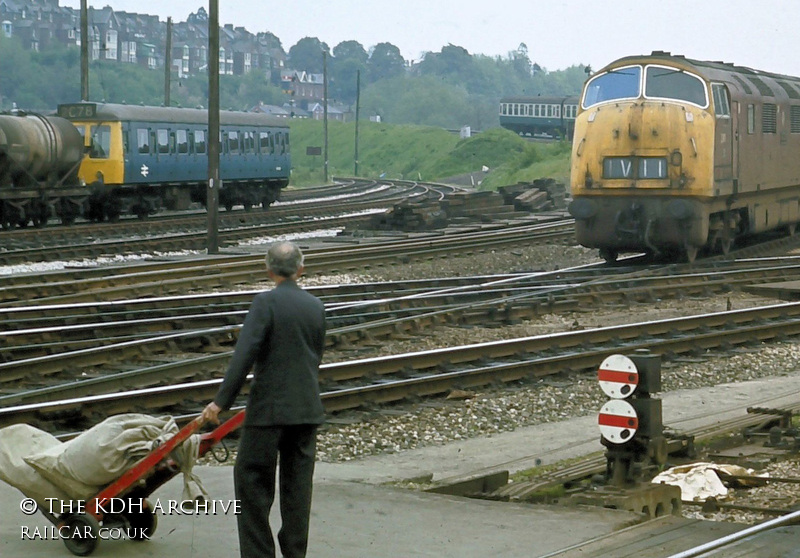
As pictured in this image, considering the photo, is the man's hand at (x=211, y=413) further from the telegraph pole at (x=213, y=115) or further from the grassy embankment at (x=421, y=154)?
the grassy embankment at (x=421, y=154)

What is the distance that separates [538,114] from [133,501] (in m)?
85.3

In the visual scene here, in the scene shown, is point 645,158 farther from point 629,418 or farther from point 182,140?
point 182,140

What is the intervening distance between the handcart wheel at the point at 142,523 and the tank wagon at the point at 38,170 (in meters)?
22.5

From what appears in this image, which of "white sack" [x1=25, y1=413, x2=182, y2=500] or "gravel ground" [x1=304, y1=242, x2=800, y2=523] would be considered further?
"gravel ground" [x1=304, y1=242, x2=800, y2=523]

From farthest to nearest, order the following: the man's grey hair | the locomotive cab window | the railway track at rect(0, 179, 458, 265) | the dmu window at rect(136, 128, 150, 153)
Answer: the dmu window at rect(136, 128, 150, 153) < the railway track at rect(0, 179, 458, 265) < the locomotive cab window < the man's grey hair

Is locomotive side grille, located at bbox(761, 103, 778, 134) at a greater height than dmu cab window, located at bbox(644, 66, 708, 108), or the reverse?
dmu cab window, located at bbox(644, 66, 708, 108)

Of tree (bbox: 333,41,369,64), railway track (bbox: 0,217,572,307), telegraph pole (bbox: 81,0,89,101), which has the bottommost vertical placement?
railway track (bbox: 0,217,572,307)

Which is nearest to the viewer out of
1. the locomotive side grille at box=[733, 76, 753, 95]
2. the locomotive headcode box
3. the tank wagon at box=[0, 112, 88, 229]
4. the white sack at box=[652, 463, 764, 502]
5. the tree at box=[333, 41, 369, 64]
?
the white sack at box=[652, 463, 764, 502]

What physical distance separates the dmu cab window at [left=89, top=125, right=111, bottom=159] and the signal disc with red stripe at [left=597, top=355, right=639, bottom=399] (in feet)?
83.2

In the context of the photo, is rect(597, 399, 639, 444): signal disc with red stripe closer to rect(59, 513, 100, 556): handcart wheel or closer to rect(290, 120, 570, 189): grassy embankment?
rect(59, 513, 100, 556): handcart wheel

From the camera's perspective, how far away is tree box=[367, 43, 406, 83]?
184 m

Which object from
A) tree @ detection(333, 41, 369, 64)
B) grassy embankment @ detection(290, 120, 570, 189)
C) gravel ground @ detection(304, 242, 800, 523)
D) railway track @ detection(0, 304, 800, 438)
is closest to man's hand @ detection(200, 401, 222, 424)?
gravel ground @ detection(304, 242, 800, 523)

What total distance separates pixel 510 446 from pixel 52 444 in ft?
13.4

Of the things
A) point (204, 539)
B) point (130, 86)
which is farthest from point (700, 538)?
point (130, 86)
